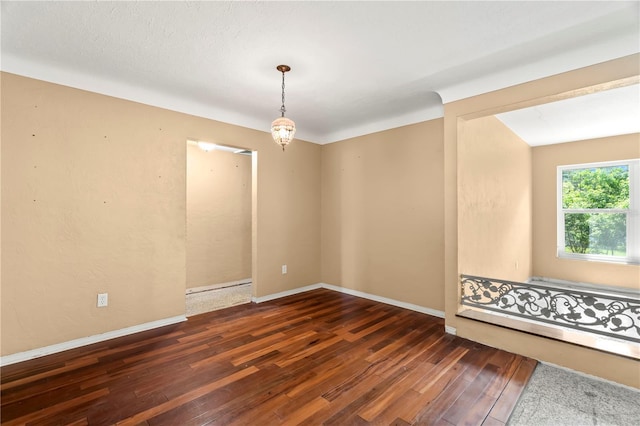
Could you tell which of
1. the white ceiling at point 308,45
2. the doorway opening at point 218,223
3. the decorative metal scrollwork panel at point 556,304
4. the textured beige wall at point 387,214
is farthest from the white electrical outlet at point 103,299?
the decorative metal scrollwork panel at point 556,304

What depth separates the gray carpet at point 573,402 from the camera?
1703 mm

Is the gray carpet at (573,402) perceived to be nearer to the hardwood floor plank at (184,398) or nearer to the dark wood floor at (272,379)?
the dark wood floor at (272,379)

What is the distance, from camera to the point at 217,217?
5.02 metres

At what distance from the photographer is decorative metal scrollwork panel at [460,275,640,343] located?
7.24 feet

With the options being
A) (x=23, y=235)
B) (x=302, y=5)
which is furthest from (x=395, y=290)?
(x=23, y=235)

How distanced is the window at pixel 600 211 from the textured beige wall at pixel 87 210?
19.5 ft

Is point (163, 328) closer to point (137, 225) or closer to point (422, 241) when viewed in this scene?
point (137, 225)

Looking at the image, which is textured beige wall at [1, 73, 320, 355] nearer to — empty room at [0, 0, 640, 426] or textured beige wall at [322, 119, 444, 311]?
empty room at [0, 0, 640, 426]

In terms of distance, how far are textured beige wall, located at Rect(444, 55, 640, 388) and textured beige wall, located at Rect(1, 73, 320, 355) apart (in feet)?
9.28

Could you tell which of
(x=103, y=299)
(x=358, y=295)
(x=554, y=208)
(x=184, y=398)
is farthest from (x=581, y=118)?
(x=103, y=299)

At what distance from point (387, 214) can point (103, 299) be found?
350 cm

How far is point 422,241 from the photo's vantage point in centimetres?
368

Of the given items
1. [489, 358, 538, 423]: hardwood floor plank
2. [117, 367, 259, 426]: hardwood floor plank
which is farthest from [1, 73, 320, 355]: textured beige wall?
[489, 358, 538, 423]: hardwood floor plank

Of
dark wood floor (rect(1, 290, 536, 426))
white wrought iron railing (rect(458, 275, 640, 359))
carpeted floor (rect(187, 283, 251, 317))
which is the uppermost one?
white wrought iron railing (rect(458, 275, 640, 359))
